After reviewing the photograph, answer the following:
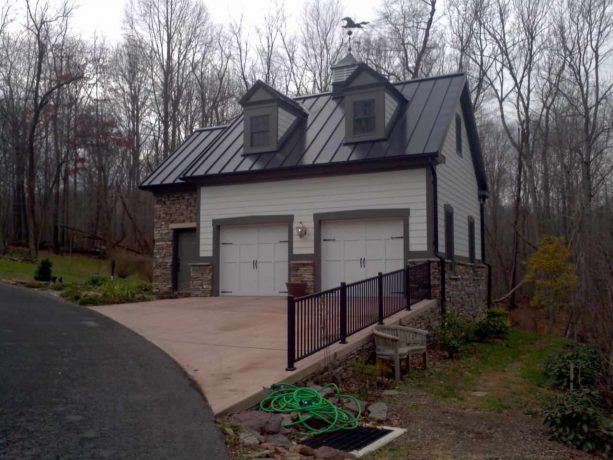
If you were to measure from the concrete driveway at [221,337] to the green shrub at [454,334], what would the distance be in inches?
126

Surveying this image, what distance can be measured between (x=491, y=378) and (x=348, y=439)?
17.0 feet

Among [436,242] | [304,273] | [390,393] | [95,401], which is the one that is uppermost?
[436,242]

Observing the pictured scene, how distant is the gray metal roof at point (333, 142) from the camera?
47.4 feet

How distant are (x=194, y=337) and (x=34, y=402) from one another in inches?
166

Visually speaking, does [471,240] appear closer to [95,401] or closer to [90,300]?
[90,300]

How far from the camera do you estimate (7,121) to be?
30.2m

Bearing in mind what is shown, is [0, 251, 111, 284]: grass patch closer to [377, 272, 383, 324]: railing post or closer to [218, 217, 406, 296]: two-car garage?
[218, 217, 406, 296]: two-car garage

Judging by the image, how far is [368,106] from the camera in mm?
15164

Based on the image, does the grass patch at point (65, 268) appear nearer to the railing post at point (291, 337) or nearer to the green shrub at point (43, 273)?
the green shrub at point (43, 273)

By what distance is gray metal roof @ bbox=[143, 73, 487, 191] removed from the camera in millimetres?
14445

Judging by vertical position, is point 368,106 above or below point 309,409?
above

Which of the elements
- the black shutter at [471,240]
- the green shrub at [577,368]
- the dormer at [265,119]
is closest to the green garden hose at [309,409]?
the green shrub at [577,368]

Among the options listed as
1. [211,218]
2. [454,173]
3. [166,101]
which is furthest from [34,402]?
[166,101]

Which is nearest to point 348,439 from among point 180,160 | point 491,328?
point 491,328
